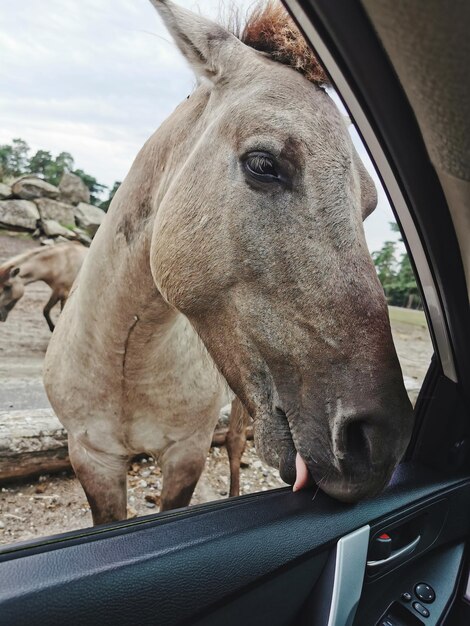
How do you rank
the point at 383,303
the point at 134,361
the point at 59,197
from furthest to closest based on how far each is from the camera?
the point at 59,197, the point at 134,361, the point at 383,303

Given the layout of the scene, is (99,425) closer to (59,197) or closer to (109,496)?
(109,496)

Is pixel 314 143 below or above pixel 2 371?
above

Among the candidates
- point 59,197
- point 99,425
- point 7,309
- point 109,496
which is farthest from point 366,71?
point 59,197

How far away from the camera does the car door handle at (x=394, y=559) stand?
139cm

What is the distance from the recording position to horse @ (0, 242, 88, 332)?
22.1 ft

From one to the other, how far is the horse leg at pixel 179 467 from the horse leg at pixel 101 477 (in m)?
0.22

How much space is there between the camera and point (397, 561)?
1.49 meters

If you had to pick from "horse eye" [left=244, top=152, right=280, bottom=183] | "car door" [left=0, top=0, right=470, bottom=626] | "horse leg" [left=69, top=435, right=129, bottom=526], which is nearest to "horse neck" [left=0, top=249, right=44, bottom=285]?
"horse leg" [left=69, top=435, right=129, bottom=526]

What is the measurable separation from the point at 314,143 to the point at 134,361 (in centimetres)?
120

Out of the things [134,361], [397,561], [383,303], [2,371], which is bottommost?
[2,371]

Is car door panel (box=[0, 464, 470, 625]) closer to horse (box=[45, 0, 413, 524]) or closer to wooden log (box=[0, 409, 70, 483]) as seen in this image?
horse (box=[45, 0, 413, 524])

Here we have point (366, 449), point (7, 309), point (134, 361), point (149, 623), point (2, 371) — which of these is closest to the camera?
point (149, 623)

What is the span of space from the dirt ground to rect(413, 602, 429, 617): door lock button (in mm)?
953

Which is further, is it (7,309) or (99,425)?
(7,309)
